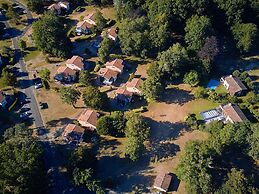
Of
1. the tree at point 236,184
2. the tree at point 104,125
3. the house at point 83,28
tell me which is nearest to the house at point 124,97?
the tree at point 104,125

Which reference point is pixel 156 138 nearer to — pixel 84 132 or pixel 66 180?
pixel 84 132

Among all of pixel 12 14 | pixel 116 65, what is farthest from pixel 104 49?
pixel 12 14

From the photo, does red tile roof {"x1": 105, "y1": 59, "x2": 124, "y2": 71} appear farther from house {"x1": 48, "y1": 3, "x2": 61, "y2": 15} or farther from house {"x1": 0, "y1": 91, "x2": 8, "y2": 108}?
house {"x1": 48, "y1": 3, "x2": 61, "y2": 15}

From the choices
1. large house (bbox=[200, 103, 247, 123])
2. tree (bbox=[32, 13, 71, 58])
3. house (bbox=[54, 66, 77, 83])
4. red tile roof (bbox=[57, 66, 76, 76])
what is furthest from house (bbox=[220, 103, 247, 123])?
tree (bbox=[32, 13, 71, 58])

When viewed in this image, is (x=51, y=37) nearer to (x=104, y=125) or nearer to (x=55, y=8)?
(x=55, y=8)

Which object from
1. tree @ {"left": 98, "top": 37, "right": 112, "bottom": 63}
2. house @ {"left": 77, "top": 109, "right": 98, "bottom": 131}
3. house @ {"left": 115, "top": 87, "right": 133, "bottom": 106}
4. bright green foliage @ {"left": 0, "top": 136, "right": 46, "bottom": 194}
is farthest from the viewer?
tree @ {"left": 98, "top": 37, "right": 112, "bottom": 63}

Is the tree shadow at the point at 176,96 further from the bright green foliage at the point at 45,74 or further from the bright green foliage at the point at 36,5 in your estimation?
the bright green foliage at the point at 36,5
